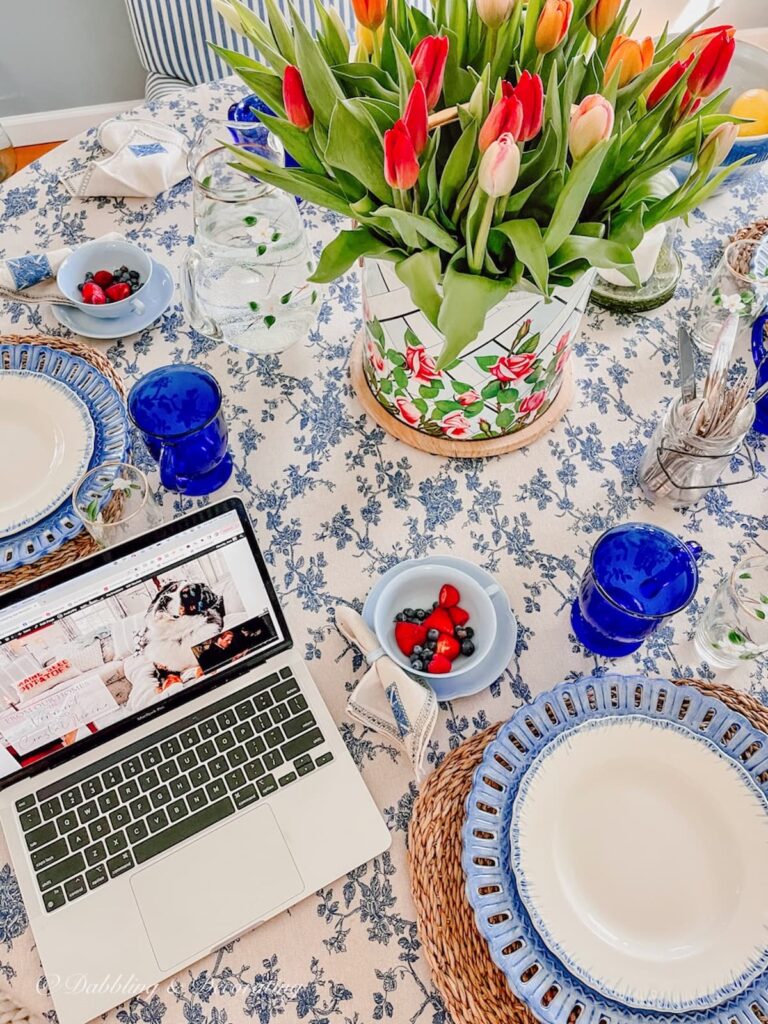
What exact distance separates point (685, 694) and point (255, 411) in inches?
23.2

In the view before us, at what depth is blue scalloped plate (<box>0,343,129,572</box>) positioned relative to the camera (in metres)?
0.81

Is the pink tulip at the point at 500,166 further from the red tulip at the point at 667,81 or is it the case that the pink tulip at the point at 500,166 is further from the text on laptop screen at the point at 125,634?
the text on laptop screen at the point at 125,634

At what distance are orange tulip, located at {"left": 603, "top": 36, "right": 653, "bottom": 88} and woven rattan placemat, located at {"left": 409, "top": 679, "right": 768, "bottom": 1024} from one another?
0.56 meters

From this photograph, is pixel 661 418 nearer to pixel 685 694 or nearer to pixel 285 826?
pixel 685 694

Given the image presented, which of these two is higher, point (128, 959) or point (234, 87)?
point (234, 87)

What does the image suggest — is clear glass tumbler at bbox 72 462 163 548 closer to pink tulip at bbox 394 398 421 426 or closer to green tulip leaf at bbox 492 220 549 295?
pink tulip at bbox 394 398 421 426

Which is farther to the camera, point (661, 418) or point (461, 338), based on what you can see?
point (661, 418)

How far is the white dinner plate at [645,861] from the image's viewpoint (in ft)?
2.03

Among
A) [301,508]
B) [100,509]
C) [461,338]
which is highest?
[461,338]

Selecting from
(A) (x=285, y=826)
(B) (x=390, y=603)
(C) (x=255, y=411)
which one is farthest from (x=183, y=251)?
(A) (x=285, y=826)

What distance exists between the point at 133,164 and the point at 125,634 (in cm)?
75

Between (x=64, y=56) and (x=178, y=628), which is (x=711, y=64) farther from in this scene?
(x=64, y=56)

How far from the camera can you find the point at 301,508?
36.1 inches

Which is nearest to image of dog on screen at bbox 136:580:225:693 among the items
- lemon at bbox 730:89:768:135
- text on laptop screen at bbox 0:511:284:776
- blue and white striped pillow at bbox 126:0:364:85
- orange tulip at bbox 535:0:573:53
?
text on laptop screen at bbox 0:511:284:776
